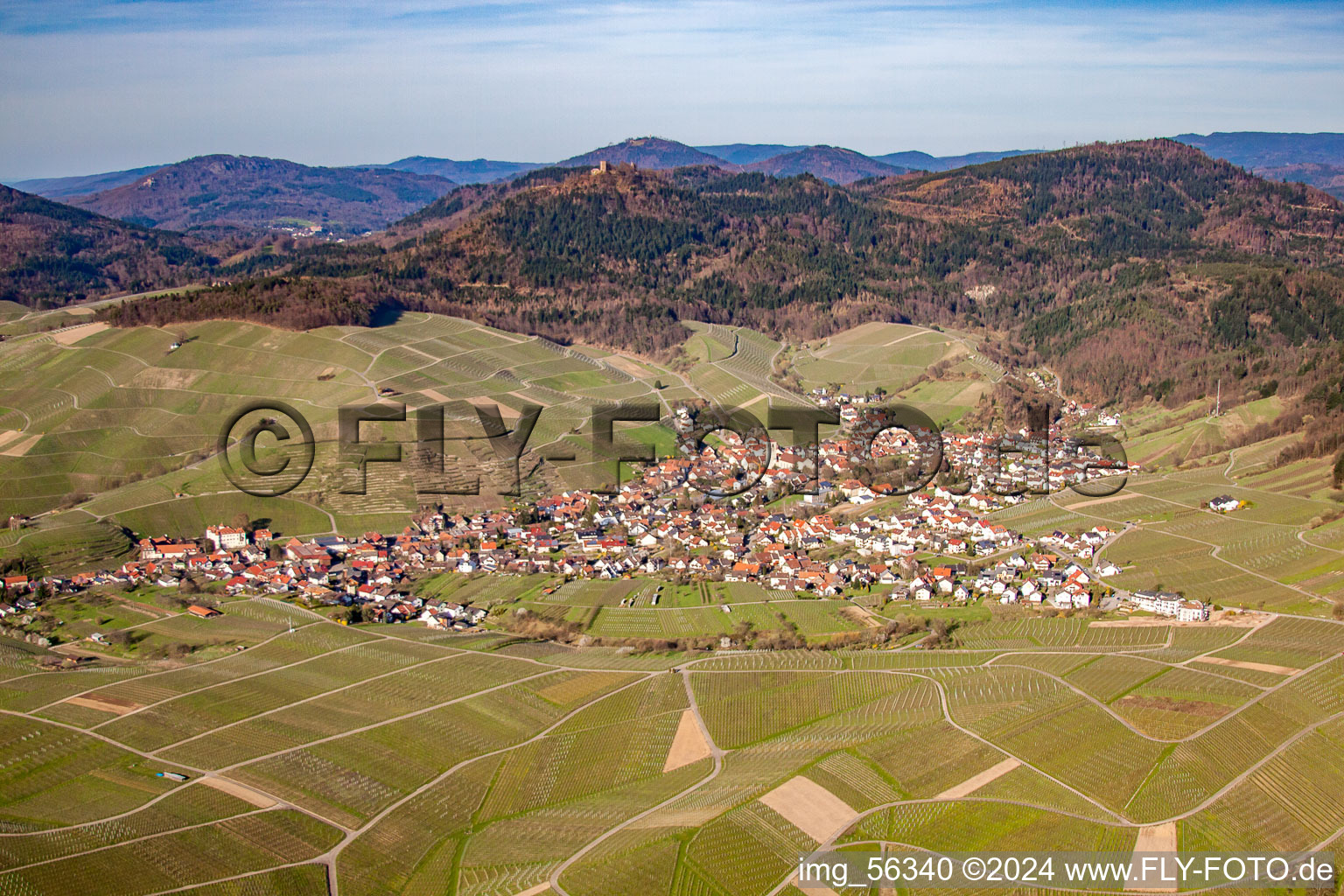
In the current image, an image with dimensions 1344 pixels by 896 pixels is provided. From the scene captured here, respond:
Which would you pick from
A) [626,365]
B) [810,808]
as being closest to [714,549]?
[810,808]

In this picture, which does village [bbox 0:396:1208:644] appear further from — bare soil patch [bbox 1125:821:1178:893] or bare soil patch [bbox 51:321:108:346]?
bare soil patch [bbox 51:321:108:346]

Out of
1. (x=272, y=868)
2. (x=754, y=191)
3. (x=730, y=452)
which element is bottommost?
(x=272, y=868)

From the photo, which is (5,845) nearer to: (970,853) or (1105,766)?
(970,853)

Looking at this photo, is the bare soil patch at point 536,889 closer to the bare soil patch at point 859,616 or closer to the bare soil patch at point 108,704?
the bare soil patch at point 108,704

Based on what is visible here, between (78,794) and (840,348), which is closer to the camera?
(78,794)

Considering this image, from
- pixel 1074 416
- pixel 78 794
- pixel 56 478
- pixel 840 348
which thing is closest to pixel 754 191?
pixel 840 348

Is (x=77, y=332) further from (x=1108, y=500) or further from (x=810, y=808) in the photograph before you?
(x=810, y=808)
